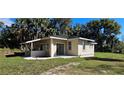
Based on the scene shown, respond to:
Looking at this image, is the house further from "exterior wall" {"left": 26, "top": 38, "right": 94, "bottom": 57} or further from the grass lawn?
the grass lawn

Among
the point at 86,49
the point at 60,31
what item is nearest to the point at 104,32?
the point at 86,49

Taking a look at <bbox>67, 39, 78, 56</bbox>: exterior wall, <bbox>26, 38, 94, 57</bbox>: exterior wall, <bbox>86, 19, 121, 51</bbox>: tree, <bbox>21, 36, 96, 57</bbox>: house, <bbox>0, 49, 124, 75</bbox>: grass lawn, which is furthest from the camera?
<bbox>67, 39, 78, 56</bbox>: exterior wall

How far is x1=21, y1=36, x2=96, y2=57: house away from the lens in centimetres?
1433

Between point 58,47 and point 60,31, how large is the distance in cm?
179

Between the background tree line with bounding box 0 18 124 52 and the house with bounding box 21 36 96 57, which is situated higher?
the background tree line with bounding box 0 18 124 52

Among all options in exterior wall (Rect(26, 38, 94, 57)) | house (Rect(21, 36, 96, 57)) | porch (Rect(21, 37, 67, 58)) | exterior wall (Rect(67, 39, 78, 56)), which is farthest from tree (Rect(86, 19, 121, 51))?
porch (Rect(21, 37, 67, 58))

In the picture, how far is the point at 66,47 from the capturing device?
15.7 m

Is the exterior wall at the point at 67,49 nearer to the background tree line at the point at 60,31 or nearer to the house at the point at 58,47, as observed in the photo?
the house at the point at 58,47

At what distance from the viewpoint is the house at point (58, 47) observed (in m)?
14.3

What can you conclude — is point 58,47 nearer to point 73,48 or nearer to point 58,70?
point 73,48

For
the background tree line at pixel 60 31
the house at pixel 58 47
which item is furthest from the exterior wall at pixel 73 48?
the background tree line at pixel 60 31

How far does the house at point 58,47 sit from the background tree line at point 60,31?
0.56 metres

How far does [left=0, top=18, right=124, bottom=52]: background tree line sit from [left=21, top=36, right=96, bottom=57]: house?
563 mm
